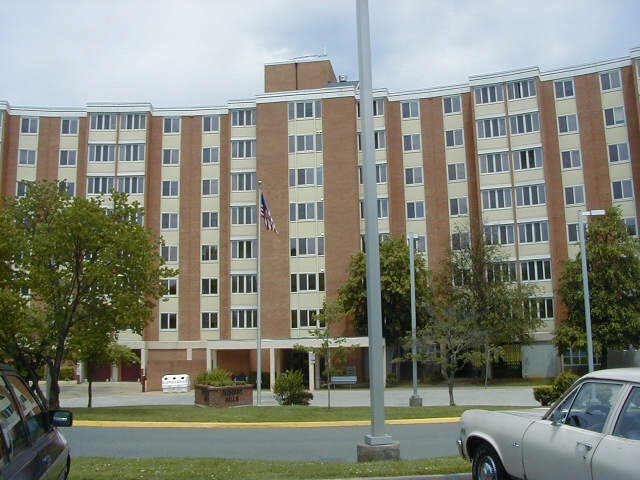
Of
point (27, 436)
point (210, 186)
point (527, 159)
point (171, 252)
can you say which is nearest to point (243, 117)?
point (210, 186)

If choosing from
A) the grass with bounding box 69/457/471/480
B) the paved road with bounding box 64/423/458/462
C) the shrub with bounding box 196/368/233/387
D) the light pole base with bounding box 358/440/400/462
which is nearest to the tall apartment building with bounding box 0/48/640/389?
the shrub with bounding box 196/368/233/387

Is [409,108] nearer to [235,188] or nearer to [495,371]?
[235,188]

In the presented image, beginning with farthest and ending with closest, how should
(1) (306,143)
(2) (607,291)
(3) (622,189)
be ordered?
(1) (306,143) < (3) (622,189) < (2) (607,291)

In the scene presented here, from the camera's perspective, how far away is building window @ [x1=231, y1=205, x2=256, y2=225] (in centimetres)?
5613

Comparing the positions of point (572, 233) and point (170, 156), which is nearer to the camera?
point (572, 233)

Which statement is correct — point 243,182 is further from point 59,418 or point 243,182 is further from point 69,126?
point 59,418

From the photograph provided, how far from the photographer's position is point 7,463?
4.39 meters

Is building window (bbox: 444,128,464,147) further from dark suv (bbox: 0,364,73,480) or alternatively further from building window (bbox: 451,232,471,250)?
dark suv (bbox: 0,364,73,480)

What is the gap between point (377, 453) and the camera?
32.7ft

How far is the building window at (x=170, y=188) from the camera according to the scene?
57.7 meters

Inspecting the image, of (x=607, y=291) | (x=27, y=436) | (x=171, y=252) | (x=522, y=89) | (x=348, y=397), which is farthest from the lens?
(x=171, y=252)

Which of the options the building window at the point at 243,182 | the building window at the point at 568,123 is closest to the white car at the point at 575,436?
the building window at the point at 568,123

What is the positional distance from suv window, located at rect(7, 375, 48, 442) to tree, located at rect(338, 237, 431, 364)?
4314cm

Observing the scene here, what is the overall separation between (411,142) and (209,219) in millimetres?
18462
